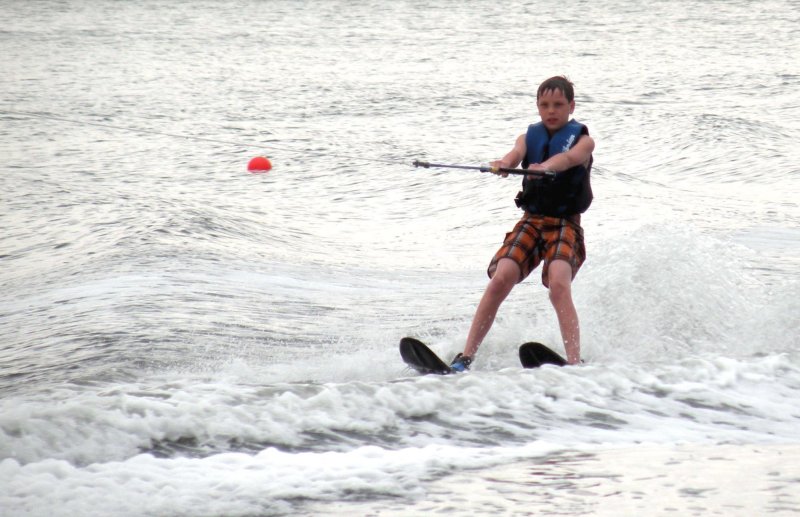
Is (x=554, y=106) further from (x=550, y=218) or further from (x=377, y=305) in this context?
(x=377, y=305)

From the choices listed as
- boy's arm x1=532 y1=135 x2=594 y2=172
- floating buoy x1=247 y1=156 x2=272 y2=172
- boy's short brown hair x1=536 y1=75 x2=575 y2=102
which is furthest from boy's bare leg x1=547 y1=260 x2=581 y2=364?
floating buoy x1=247 y1=156 x2=272 y2=172

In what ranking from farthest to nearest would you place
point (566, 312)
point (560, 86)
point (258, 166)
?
point (258, 166) < point (560, 86) < point (566, 312)

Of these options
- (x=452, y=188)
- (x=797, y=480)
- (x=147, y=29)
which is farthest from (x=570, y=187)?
(x=147, y=29)

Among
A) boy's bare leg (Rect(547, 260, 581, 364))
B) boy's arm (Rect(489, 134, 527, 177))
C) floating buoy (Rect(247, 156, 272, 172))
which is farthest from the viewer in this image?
floating buoy (Rect(247, 156, 272, 172))

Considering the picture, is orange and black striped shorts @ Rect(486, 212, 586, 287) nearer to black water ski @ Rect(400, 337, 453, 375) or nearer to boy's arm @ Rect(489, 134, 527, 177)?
boy's arm @ Rect(489, 134, 527, 177)

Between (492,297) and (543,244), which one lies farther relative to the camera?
(543,244)

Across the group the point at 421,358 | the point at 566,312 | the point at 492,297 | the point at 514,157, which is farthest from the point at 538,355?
the point at 514,157

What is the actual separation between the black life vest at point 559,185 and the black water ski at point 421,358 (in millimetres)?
913

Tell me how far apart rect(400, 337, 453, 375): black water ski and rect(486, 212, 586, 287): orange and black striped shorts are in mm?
529

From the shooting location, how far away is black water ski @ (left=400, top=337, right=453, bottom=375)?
16.2 ft

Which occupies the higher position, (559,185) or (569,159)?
(569,159)

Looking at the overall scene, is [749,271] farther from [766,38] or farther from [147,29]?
[147,29]

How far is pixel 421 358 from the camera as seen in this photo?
496cm

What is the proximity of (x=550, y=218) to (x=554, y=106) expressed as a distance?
21.2 inches
